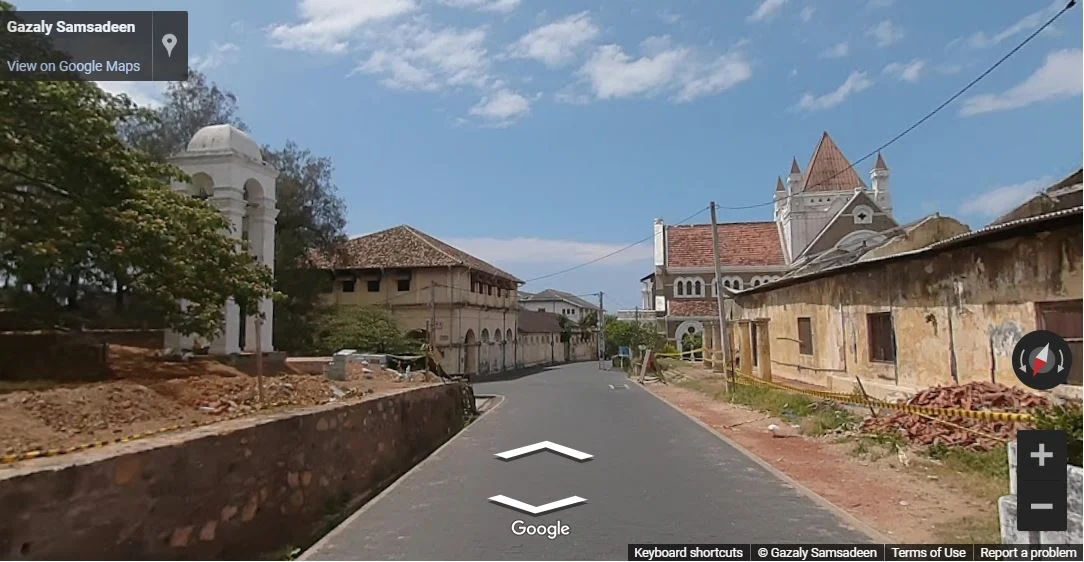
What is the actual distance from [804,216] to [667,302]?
9933mm

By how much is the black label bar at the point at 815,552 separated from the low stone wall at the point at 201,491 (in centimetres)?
327

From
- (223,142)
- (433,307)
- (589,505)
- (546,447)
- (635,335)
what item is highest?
(223,142)

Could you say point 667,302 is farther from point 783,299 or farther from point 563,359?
point 783,299

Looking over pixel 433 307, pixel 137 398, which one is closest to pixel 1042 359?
pixel 137 398

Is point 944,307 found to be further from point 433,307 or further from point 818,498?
point 433,307

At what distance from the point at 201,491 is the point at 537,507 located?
292 cm

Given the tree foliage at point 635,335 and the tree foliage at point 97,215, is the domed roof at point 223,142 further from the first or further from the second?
the tree foliage at point 635,335

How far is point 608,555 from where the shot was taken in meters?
5.20

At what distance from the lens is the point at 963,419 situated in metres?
9.31

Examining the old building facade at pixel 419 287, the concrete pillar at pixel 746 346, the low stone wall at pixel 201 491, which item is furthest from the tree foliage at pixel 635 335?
the low stone wall at pixel 201 491

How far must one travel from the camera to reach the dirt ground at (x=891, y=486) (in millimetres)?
5984

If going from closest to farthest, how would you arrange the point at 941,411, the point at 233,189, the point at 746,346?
the point at 941,411 < the point at 233,189 < the point at 746,346

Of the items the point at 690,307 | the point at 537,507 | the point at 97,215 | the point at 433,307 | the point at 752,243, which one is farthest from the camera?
the point at 752,243

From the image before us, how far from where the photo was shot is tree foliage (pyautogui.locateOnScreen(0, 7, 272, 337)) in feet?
30.5
